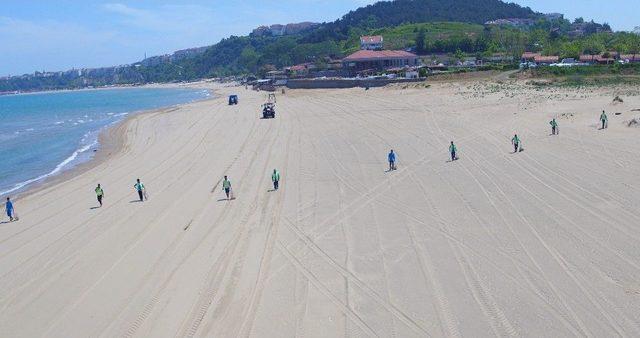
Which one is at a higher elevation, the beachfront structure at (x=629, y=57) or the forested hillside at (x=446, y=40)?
the forested hillside at (x=446, y=40)

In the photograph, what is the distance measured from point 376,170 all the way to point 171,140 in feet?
66.5

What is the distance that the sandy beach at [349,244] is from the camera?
10703 millimetres

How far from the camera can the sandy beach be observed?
35.1 ft

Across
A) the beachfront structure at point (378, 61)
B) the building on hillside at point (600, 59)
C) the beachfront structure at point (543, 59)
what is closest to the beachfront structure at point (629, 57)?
the building on hillside at point (600, 59)

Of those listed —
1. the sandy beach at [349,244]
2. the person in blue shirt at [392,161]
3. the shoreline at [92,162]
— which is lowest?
the shoreline at [92,162]

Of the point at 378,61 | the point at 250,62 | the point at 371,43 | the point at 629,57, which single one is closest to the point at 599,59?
the point at 629,57

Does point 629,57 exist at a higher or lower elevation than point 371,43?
lower

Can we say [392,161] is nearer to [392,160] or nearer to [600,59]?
[392,160]

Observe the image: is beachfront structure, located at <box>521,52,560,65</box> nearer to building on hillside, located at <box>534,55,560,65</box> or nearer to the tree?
building on hillside, located at <box>534,55,560,65</box>

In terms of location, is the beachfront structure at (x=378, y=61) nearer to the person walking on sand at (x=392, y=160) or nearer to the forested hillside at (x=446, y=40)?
the forested hillside at (x=446, y=40)

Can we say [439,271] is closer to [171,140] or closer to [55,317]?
[55,317]

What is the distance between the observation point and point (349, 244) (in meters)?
14.5

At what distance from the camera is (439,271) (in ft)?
40.7

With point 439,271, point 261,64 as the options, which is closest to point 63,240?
point 439,271
